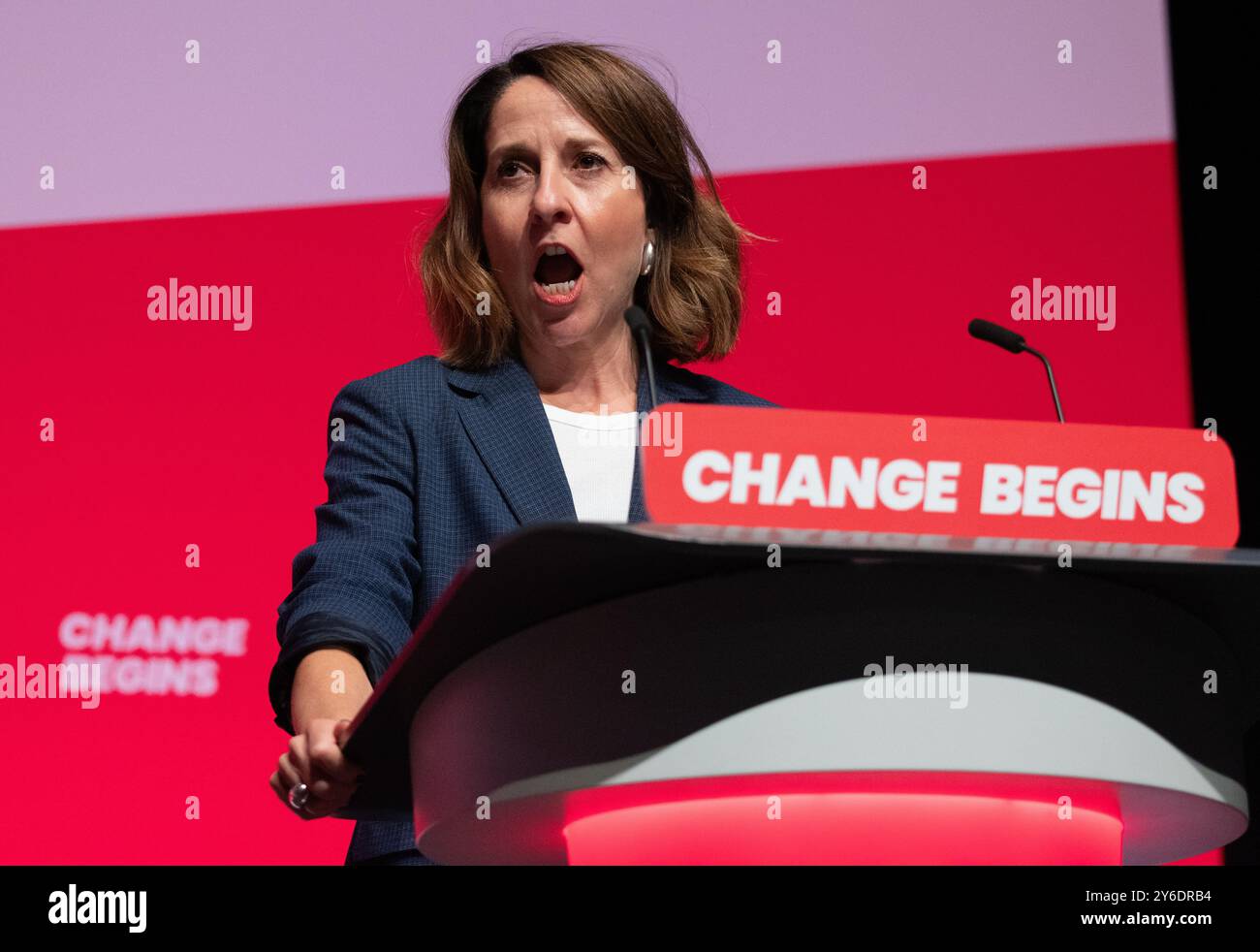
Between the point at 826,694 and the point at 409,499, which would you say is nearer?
the point at 826,694

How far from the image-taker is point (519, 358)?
1869 millimetres

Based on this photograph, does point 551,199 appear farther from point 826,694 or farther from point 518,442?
point 826,694

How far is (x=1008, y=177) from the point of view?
8.57 feet

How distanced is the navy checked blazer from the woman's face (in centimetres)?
11

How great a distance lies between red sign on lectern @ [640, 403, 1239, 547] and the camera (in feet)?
3.11

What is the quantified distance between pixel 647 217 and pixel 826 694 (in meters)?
1.17

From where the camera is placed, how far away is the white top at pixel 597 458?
166 cm

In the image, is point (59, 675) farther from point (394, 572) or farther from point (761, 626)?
point (761, 626)

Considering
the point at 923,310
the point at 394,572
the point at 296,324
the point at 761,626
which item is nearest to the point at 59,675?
the point at 296,324

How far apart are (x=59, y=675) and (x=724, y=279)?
50.0 inches

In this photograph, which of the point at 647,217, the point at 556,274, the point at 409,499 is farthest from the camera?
the point at 647,217

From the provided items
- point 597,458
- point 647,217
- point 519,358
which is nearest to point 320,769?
point 597,458

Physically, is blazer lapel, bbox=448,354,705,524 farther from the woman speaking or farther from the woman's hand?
the woman's hand
